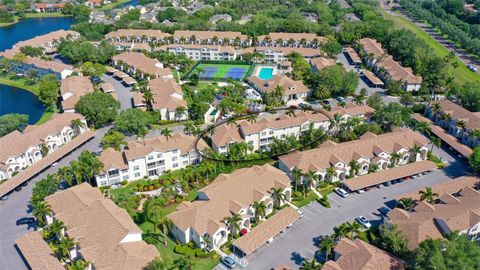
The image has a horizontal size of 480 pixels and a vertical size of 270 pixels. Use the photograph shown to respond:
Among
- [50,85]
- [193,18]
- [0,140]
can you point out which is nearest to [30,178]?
→ [0,140]

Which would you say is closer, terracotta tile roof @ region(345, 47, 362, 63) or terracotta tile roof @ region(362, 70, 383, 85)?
terracotta tile roof @ region(362, 70, 383, 85)

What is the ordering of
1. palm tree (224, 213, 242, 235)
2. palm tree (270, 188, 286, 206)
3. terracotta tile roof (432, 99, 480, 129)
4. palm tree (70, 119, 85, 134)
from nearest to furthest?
1. palm tree (224, 213, 242, 235)
2. palm tree (270, 188, 286, 206)
3. terracotta tile roof (432, 99, 480, 129)
4. palm tree (70, 119, 85, 134)

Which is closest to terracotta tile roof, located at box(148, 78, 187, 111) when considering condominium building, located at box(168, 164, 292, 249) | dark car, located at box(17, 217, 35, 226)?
condominium building, located at box(168, 164, 292, 249)

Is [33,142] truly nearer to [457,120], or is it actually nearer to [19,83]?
[19,83]

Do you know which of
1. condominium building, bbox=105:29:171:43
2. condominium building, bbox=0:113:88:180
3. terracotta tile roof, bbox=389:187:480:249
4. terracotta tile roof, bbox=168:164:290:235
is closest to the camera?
terracotta tile roof, bbox=389:187:480:249

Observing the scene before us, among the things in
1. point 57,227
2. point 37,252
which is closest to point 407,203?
point 57,227

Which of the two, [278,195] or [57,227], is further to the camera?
[278,195]

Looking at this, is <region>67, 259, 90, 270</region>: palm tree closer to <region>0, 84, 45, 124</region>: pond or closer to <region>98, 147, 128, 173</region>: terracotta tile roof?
<region>98, 147, 128, 173</region>: terracotta tile roof

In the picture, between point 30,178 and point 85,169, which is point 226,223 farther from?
point 30,178
